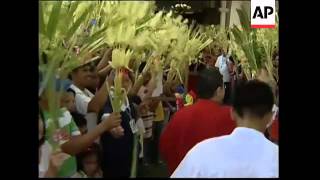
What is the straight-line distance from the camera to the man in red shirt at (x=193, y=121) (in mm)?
3129

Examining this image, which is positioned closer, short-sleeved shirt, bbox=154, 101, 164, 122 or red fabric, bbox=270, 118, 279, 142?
red fabric, bbox=270, 118, 279, 142

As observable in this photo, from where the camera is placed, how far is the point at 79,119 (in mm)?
2566

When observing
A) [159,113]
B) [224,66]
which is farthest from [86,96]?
[224,66]

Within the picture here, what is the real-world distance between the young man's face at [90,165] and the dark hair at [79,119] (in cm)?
16

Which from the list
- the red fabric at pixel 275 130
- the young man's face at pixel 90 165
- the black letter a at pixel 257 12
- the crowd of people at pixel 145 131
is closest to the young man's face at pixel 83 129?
the crowd of people at pixel 145 131

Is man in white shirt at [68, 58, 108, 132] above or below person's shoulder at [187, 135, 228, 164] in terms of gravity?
above

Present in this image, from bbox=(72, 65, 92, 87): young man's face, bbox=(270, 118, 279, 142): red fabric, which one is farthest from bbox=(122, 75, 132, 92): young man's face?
bbox=(270, 118, 279, 142): red fabric

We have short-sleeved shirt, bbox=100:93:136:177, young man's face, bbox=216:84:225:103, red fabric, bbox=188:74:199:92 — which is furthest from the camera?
red fabric, bbox=188:74:199:92

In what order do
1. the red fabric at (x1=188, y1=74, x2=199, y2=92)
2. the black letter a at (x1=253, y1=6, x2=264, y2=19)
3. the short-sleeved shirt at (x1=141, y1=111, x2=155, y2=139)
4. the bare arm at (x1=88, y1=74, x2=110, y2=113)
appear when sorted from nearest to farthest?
the bare arm at (x1=88, y1=74, x2=110, y2=113)
the short-sleeved shirt at (x1=141, y1=111, x2=155, y2=139)
the black letter a at (x1=253, y1=6, x2=264, y2=19)
the red fabric at (x1=188, y1=74, x2=199, y2=92)

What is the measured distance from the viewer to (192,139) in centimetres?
311

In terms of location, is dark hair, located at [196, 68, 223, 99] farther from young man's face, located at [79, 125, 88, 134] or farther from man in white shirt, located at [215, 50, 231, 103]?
young man's face, located at [79, 125, 88, 134]

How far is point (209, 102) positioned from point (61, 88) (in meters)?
1.12

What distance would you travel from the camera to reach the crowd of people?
2410mm
